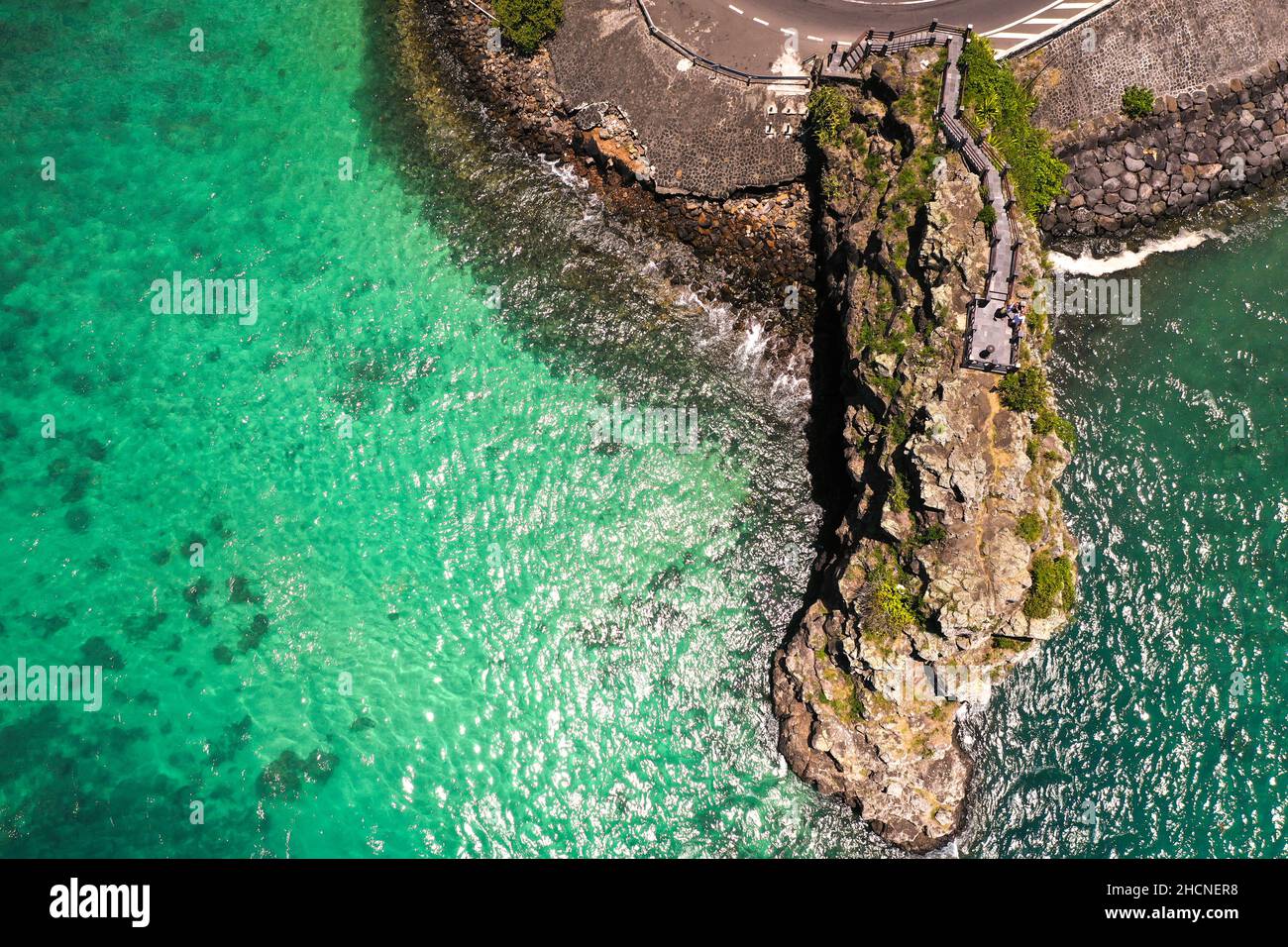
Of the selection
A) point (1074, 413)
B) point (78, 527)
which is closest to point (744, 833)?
point (1074, 413)

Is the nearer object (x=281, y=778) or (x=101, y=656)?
(x=281, y=778)

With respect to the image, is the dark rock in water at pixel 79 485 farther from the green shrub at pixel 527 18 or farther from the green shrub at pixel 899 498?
the green shrub at pixel 899 498

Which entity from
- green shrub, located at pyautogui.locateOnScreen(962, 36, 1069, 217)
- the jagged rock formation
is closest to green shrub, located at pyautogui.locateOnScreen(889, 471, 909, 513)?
the jagged rock formation

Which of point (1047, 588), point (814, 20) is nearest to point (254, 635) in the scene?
point (1047, 588)

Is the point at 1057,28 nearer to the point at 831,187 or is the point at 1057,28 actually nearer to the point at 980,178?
the point at 980,178

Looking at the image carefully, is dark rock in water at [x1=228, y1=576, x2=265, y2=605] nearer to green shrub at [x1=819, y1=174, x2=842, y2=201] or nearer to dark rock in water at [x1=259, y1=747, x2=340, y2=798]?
dark rock in water at [x1=259, y1=747, x2=340, y2=798]

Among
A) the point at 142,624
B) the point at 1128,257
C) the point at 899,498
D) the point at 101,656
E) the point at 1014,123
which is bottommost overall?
the point at 101,656
